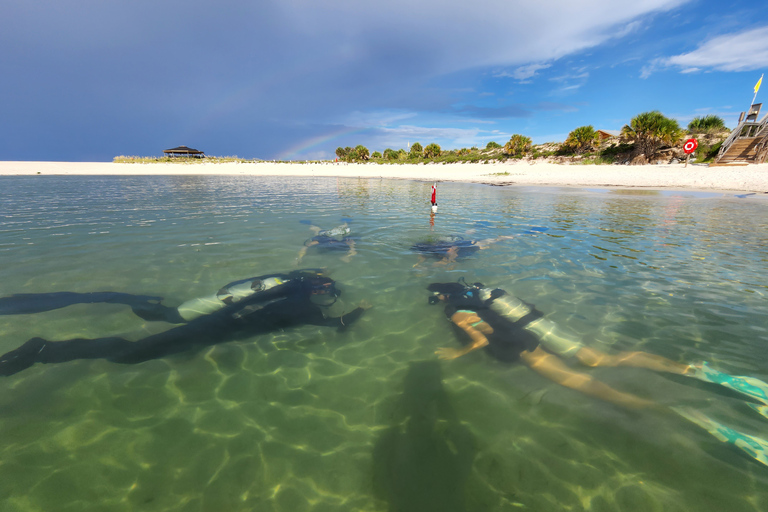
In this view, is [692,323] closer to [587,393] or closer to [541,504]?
[587,393]

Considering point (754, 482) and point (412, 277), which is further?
point (412, 277)

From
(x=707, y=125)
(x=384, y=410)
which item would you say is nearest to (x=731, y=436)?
(x=384, y=410)

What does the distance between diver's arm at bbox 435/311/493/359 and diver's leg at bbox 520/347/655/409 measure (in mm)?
636

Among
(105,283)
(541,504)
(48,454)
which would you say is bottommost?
(541,504)

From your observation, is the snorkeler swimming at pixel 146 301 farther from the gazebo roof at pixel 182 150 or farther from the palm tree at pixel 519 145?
the gazebo roof at pixel 182 150

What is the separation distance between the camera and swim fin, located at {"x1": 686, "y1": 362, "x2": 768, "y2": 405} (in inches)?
135

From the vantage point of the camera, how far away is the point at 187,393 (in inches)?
141

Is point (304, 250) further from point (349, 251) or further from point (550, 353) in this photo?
point (550, 353)

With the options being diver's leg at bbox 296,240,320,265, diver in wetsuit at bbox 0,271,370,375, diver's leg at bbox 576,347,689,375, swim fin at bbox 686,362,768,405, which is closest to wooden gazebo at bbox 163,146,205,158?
diver's leg at bbox 296,240,320,265

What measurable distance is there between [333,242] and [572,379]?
7.81 metres

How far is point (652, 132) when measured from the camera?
3453 centimetres

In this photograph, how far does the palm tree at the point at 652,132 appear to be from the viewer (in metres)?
33.7

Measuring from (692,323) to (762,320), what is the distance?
1.21 metres

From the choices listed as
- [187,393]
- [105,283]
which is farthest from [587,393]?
[105,283]
